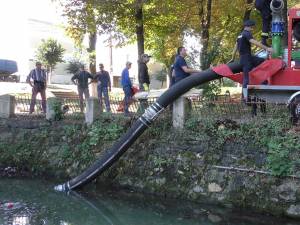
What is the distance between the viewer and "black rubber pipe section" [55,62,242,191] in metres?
10.7

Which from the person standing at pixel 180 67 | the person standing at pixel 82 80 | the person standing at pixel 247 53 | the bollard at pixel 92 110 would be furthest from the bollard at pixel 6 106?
the person standing at pixel 247 53

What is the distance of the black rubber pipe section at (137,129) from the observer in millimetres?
10734

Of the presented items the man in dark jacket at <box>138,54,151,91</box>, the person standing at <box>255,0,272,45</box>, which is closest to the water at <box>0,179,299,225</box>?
the person standing at <box>255,0,272,45</box>

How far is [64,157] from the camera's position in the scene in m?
12.2

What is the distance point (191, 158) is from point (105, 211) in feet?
6.91

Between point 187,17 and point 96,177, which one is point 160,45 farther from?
point 96,177

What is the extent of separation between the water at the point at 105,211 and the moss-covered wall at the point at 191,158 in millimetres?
363

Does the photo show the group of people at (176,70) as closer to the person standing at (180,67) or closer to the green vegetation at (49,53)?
the person standing at (180,67)

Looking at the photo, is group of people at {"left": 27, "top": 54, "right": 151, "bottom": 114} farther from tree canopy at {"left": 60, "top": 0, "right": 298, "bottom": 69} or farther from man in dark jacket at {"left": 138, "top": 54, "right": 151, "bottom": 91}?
tree canopy at {"left": 60, "top": 0, "right": 298, "bottom": 69}

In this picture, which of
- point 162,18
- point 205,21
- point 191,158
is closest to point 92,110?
point 191,158

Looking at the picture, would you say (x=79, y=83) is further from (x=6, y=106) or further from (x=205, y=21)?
(x=205, y=21)

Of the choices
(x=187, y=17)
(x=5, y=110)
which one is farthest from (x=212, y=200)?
(x=187, y=17)

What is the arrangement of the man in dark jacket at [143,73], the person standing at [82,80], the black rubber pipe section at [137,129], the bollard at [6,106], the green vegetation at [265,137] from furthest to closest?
1. the person standing at [82,80]
2. the man in dark jacket at [143,73]
3. the bollard at [6,106]
4. the black rubber pipe section at [137,129]
5. the green vegetation at [265,137]

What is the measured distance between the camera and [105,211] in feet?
31.9
